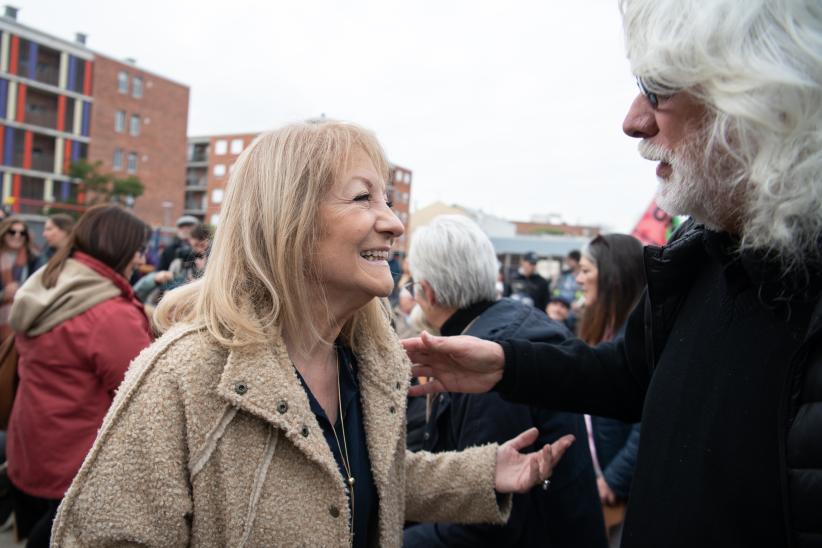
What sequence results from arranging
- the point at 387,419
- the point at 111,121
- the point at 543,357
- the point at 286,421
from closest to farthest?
the point at 286,421, the point at 387,419, the point at 543,357, the point at 111,121

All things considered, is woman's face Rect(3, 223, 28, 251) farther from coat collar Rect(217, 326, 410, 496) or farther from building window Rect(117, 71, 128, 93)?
building window Rect(117, 71, 128, 93)

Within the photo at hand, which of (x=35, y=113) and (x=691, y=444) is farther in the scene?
(x=35, y=113)

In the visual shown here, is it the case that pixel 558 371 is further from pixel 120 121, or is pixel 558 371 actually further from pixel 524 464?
pixel 120 121

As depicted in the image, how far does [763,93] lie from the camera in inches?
46.2

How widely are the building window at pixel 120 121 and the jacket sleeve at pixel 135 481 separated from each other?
5412 centimetres

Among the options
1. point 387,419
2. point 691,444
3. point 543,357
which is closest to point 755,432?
point 691,444

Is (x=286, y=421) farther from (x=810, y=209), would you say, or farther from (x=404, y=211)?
(x=404, y=211)

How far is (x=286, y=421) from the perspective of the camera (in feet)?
4.72

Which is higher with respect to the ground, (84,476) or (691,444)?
(691,444)

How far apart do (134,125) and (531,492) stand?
55.1 metres

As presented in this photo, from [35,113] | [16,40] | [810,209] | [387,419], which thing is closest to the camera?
[810,209]

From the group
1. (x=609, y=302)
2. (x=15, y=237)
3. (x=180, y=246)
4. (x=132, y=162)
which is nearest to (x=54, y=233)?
(x=15, y=237)

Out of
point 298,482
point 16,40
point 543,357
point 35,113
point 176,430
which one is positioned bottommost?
point 298,482

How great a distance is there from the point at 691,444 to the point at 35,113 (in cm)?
5299
